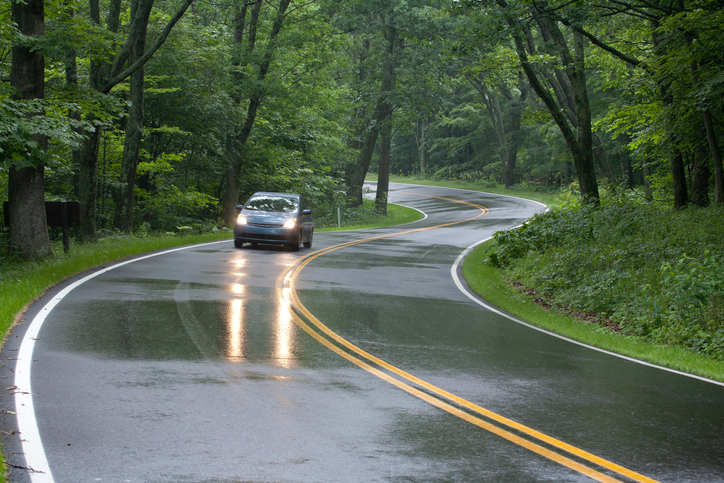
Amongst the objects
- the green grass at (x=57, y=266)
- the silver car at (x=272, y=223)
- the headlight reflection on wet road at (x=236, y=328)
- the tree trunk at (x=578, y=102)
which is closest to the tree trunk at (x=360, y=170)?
the green grass at (x=57, y=266)

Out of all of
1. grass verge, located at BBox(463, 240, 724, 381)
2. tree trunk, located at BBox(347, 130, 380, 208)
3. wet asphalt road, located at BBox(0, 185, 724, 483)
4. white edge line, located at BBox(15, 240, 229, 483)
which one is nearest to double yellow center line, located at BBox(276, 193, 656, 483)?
wet asphalt road, located at BBox(0, 185, 724, 483)

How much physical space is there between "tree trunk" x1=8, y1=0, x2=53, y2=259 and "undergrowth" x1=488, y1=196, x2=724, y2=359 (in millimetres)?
11636

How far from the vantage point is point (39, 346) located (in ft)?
24.9

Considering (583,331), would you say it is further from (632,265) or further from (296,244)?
(296,244)

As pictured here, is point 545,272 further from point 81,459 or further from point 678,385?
point 81,459

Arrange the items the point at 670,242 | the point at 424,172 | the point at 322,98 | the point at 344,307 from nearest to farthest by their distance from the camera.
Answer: the point at 344,307
the point at 670,242
the point at 322,98
the point at 424,172

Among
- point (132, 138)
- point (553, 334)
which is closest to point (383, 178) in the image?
point (132, 138)

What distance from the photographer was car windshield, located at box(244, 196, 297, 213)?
65.8 feet

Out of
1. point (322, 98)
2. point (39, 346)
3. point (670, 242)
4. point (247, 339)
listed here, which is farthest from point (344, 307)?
point (322, 98)

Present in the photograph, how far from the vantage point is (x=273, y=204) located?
66.6 ft

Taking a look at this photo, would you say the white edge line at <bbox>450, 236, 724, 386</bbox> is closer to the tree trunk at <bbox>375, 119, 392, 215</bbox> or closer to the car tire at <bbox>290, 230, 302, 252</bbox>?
the car tire at <bbox>290, 230, 302, 252</bbox>

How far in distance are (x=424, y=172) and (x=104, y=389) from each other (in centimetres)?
7376

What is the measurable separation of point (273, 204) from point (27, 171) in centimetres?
725

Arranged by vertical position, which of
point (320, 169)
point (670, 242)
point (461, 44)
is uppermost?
point (461, 44)
